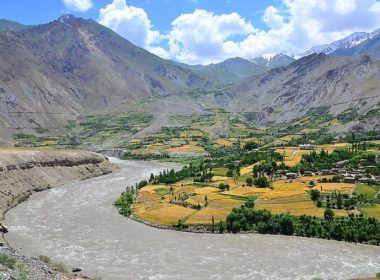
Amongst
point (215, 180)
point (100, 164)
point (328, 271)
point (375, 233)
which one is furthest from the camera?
point (100, 164)

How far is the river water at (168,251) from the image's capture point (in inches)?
1989

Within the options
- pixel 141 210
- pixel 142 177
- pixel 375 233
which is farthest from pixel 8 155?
pixel 375 233

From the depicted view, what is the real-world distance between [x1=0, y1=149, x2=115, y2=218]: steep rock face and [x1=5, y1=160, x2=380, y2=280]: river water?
39.2 ft

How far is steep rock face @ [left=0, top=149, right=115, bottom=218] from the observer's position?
3585 inches

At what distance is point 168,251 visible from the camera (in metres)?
57.8

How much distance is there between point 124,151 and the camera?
595 ft

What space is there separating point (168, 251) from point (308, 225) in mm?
18537

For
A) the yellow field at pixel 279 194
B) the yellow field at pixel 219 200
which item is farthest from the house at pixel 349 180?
the yellow field at pixel 279 194

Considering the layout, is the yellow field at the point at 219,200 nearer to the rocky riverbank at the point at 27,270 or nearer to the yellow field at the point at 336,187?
the yellow field at the point at 336,187

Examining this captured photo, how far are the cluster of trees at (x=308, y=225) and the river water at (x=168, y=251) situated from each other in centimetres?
160

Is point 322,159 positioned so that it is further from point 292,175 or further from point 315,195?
point 315,195

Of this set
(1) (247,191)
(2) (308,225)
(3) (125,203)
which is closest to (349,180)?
(1) (247,191)

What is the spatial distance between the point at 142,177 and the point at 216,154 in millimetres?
41792

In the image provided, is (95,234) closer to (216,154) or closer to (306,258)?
(306,258)
